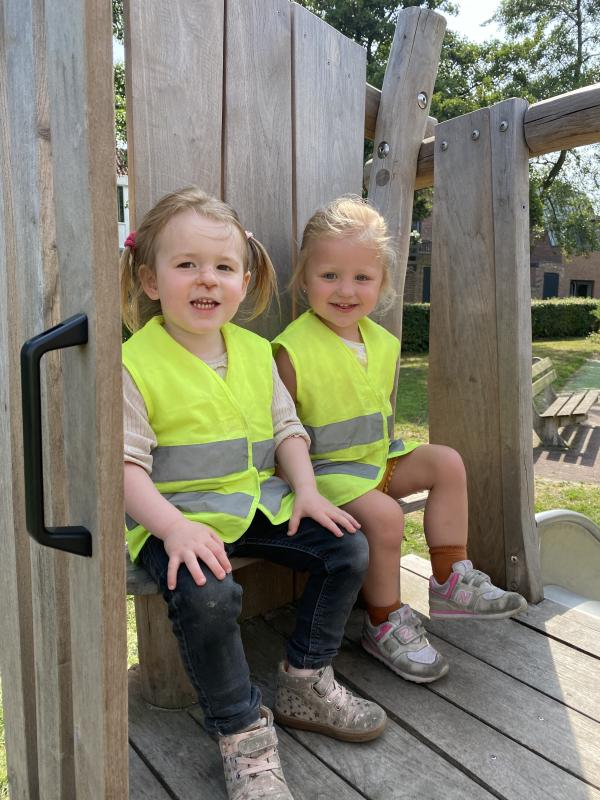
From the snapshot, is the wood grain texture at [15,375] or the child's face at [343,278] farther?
the child's face at [343,278]

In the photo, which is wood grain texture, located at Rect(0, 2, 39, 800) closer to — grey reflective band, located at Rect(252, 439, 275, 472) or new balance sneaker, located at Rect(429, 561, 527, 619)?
grey reflective band, located at Rect(252, 439, 275, 472)

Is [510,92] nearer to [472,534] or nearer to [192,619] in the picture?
[472,534]

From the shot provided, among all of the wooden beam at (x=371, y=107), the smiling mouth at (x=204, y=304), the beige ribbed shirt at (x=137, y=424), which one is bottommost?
the beige ribbed shirt at (x=137, y=424)

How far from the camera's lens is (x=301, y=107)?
7.66 feet

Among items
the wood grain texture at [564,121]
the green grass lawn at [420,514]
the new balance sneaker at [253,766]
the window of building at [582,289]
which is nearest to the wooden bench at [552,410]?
the green grass lawn at [420,514]

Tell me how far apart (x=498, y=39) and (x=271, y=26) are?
17551mm

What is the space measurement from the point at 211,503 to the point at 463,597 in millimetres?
909

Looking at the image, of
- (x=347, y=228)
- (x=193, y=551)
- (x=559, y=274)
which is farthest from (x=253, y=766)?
(x=559, y=274)

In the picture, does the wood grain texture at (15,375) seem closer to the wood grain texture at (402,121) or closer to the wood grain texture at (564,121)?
the wood grain texture at (402,121)

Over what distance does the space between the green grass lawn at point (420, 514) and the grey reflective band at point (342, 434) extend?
1006mm

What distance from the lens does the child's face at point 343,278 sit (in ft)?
6.91

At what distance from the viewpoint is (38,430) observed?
1084mm

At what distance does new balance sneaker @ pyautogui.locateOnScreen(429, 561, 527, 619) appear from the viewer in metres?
2.14

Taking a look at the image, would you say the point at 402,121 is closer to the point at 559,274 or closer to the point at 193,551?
the point at 193,551
